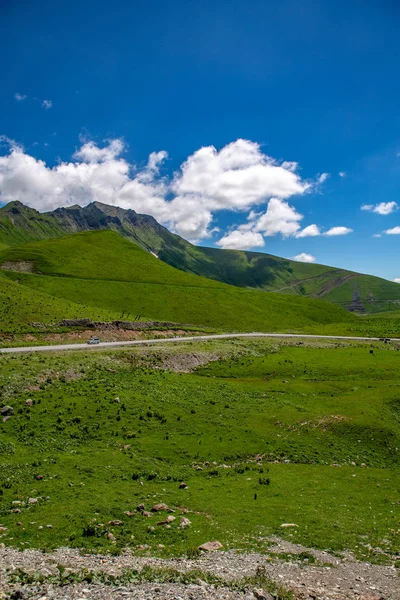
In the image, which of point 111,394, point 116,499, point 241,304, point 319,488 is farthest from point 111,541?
point 241,304

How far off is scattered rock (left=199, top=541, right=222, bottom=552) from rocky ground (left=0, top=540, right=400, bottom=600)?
38 centimetres

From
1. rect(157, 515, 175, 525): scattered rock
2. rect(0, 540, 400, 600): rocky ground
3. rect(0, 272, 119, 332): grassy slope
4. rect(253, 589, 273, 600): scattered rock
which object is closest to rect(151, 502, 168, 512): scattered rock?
rect(157, 515, 175, 525): scattered rock

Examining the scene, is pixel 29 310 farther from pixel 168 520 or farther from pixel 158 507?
pixel 168 520

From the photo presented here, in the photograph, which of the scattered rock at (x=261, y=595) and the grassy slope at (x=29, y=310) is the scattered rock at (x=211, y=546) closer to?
the scattered rock at (x=261, y=595)

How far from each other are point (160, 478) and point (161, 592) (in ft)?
41.0

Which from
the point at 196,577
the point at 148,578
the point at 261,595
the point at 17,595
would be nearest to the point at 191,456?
the point at 196,577

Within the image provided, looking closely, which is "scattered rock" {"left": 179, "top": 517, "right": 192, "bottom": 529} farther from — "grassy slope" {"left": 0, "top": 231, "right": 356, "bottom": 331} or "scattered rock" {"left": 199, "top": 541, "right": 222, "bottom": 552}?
"grassy slope" {"left": 0, "top": 231, "right": 356, "bottom": 331}

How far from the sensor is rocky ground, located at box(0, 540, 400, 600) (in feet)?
40.1

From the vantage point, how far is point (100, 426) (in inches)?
1239

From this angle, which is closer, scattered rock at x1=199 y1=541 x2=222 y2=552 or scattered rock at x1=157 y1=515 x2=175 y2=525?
scattered rock at x1=199 y1=541 x2=222 y2=552

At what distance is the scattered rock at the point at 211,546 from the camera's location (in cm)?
1582

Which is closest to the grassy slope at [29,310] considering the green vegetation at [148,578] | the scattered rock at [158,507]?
the scattered rock at [158,507]

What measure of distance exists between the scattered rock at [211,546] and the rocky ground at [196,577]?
38 cm

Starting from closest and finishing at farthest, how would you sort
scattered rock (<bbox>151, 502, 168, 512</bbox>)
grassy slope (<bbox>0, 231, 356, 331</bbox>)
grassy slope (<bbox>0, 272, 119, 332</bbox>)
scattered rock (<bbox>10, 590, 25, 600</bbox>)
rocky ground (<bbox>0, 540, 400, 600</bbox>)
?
scattered rock (<bbox>10, 590, 25, 600</bbox>), rocky ground (<bbox>0, 540, 400, 600</bbox>), scattered rock (<bbox>151, 502, 168, 512</bbox>), grassy slope (<bbox>0, 272, 119, 332</bbox>), grassy slope (<bbox>0, 231, 356, 331</bbox>)
